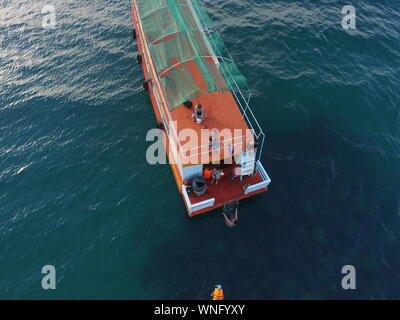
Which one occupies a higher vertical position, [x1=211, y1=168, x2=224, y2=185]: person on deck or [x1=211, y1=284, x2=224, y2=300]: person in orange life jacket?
[x1=211, y1=168, x2=224, y2=185]: person on deck

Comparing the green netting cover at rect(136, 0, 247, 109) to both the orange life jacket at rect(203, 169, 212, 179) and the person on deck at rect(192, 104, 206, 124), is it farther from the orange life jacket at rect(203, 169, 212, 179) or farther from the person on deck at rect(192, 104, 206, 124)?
the orange life jacket at rect(203, 169, 212, 179)

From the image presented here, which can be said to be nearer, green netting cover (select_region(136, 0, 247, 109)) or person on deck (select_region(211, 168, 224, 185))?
green netting cover (select_region(136, 0, 247, 109))

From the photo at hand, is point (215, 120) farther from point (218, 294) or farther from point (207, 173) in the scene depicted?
point (218, 294)

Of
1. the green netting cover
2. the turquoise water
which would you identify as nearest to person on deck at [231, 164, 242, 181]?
the turquoise water

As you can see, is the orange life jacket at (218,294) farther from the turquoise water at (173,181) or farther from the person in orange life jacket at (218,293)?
the turquoise water at (173,181)

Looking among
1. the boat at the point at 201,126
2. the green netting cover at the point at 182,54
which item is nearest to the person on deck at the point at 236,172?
the boat at the point at 201,126

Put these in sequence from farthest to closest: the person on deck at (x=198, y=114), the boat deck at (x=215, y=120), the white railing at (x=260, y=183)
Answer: the white railing at (x=260, y=183), the person on deck at (x=198, y=114), the boat deck at (x=215, y=120)

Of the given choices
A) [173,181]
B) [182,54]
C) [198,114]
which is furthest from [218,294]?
[182,54]
